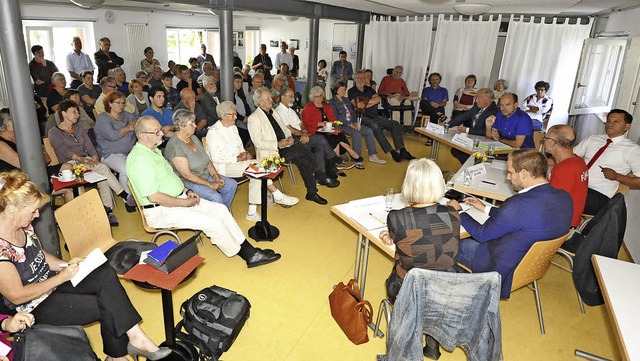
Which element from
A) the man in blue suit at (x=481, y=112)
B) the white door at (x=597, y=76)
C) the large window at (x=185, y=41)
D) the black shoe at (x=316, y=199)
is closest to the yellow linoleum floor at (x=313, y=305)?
the black shoe at (x=316, y=199)

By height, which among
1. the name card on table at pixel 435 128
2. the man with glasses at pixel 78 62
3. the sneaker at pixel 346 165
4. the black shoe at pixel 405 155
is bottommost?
the sneaker at pixel 346 165

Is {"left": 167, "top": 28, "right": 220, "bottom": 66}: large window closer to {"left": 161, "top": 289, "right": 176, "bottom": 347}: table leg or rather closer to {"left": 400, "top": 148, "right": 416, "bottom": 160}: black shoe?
{"left": 400, "top": 148, "right": 416, "bottom": 160}: black shoe

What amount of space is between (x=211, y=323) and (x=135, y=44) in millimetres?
10687

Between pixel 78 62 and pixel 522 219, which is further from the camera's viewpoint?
pixel 78 62

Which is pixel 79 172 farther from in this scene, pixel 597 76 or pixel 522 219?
pixel 597 76

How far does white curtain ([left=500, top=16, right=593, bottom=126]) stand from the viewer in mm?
7613

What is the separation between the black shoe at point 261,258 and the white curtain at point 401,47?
6.43 meters

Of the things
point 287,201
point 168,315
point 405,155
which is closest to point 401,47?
point 405,155

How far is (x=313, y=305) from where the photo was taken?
129 inches

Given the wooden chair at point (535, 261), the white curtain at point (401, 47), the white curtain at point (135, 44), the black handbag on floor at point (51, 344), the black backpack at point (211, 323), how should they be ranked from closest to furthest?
the black handbag on floor at point (51, 344), the wooden chair at point (535, 261), the black backpack at point (211, 323), the white curtain at point (401, 47), the white curtain at point (135, 44)

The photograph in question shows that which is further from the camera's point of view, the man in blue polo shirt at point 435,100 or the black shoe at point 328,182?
the man in blue polo shirt at point 435,100

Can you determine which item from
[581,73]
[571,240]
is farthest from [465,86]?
[571,240]

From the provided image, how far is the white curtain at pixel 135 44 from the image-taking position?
11.2 meters

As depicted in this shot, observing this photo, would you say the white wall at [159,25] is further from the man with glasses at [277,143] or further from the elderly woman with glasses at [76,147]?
the man with glasses at [277,143]
